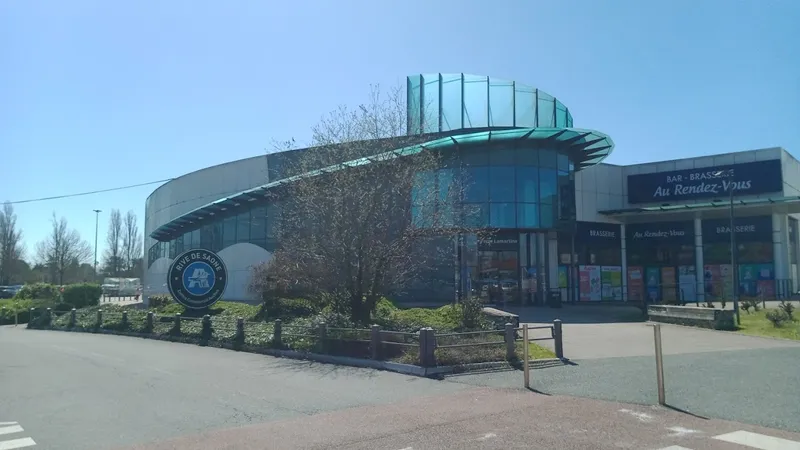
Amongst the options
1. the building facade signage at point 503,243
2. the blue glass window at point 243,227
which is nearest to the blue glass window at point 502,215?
the building facade signage at point 503,243

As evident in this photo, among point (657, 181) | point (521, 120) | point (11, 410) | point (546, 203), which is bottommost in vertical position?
point (11, 410)

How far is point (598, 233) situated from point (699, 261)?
654cm

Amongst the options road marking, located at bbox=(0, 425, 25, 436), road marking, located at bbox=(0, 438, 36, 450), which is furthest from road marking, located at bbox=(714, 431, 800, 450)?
road marking, located at bbox=(0, 425, 25, 436)

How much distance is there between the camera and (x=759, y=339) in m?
17.6

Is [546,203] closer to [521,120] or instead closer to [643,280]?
[521,120]

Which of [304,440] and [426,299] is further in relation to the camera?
[426,299]

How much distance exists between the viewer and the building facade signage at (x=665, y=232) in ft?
129

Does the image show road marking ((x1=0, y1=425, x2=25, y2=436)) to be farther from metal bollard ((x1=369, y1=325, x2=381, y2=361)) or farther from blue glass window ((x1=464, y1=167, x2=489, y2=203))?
blue glass window ((x1=464, y1=167, x2=489, y2=203))

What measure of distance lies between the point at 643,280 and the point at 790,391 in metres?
31.8

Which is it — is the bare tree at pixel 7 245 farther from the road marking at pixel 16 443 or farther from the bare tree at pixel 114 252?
the road marking at pixel 16 443

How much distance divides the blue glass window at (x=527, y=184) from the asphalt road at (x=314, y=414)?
59.5ft

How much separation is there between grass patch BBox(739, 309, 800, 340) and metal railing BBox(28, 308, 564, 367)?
7.14 m

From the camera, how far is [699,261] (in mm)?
38688

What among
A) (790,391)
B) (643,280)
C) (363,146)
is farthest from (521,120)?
(790,391)
